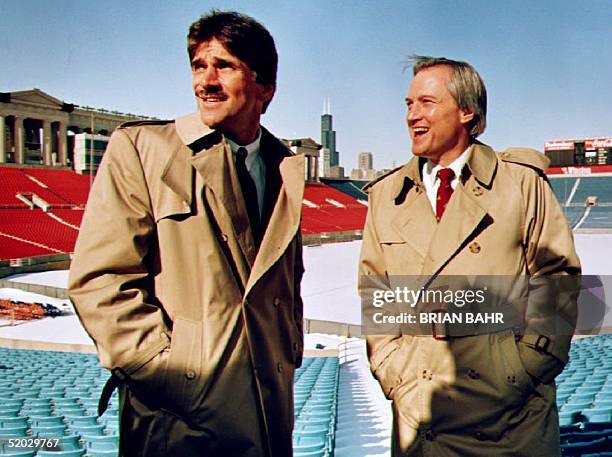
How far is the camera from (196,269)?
2.12 meters

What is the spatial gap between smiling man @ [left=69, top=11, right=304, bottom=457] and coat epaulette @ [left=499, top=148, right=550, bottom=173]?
1093mm

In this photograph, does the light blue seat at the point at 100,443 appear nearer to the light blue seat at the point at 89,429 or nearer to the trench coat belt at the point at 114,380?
the light blue seat at the point at 89,429

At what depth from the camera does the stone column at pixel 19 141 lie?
37.2m

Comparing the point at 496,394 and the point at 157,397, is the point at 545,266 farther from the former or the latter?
the point at 157,397

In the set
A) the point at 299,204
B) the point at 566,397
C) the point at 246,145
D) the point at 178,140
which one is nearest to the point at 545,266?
the point at 299,204

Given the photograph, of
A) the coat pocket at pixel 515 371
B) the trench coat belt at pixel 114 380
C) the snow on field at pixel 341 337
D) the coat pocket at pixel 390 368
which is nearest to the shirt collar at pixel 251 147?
the trench coat belt at pixel 114 380

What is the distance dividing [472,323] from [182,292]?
1.26m

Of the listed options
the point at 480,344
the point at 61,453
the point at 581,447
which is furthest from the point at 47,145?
the point at 480,344

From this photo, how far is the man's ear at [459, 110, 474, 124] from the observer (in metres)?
2.53

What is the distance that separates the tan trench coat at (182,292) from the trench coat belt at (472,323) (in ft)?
2.35

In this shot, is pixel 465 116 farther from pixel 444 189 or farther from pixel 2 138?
pixel 2 138

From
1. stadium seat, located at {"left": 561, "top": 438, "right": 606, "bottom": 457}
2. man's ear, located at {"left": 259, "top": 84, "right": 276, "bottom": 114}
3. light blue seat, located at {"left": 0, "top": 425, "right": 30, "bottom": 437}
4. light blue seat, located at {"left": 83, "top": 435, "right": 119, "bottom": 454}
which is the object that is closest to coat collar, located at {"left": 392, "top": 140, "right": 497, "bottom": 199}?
man's ear, located at {"left": 259, "top": 84, "right": 276, "bottom": 114}

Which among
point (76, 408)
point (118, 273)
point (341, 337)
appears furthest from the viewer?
point (341, 337)

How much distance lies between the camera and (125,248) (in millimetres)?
1977
